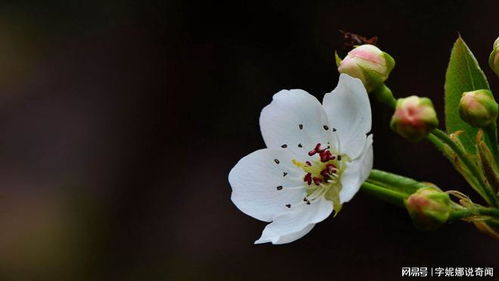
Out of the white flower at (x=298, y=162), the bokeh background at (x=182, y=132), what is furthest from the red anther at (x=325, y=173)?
the bokeh background at (x=182, y=132)

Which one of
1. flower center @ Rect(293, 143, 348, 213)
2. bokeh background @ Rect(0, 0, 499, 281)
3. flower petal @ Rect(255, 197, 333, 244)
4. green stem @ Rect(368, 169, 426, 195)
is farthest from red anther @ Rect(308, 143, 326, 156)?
bokeh background @ Rect(0, 0, 499, 281)

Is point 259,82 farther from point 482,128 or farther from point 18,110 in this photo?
point 482,128

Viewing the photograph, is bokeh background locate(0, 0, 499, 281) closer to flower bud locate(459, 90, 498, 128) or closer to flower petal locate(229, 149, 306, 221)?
flower petal locate(229, 149, 306, 221)

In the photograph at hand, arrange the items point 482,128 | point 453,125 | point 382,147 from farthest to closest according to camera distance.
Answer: point 382,147 → point 453,125 → point 482,128

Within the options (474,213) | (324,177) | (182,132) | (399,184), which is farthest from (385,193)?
(182,132)

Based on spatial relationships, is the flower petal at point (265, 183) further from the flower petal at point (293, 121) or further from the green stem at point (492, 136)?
the green stem at point (492, 136)

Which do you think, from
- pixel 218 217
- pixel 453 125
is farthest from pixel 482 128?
pixel 218 217

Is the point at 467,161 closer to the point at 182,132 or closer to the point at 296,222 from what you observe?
the point at 296,222
